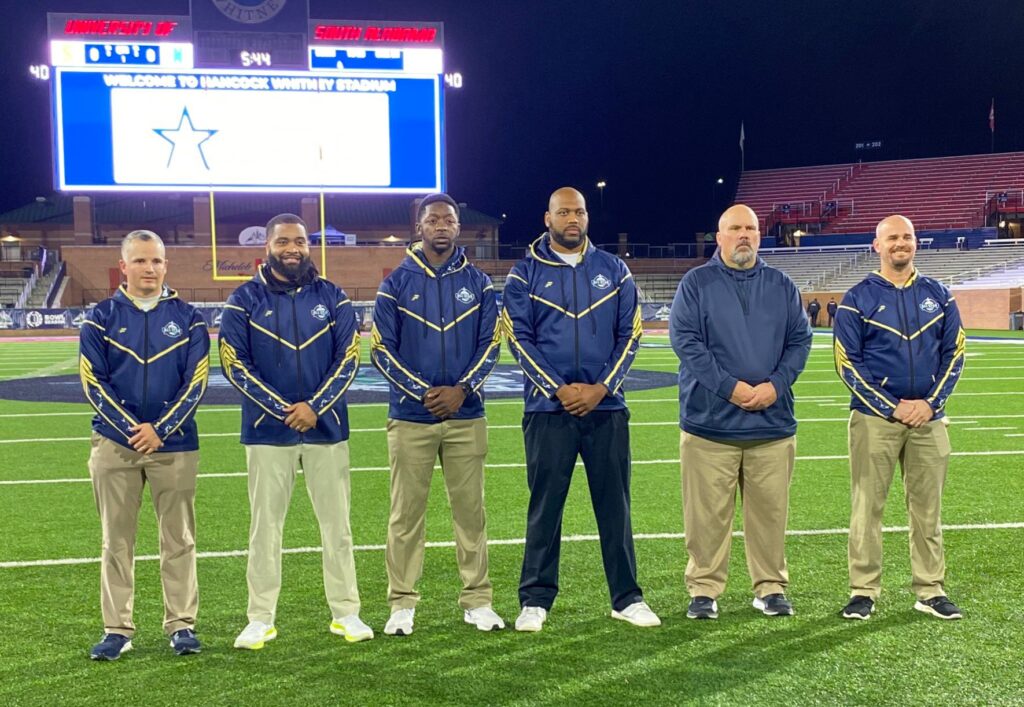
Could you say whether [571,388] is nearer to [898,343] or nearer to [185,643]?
[898,343]

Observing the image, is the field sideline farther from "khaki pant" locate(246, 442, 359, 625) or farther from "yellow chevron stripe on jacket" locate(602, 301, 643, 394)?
"yellow chevron stripe on jacket" locate(602, 301, 643, 394)

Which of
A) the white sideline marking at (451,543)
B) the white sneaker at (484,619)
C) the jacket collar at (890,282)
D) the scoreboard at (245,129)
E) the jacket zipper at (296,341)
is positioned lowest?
the white sideline marking at (451,543)

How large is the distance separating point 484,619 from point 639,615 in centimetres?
66

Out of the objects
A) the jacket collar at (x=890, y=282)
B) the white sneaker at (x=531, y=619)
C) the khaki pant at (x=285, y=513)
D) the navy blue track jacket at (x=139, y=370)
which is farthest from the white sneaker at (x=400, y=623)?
the jacket collar at (x=890, y=282)

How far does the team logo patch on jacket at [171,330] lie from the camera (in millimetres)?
3770

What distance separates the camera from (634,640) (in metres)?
3.70

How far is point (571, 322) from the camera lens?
13.6 ft

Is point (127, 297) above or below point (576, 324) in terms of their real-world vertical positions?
above

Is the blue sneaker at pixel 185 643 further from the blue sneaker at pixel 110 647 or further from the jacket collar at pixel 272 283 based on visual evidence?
the jacket collar at pixel 272 283

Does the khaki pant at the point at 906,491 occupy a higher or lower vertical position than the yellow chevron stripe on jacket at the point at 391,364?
lower

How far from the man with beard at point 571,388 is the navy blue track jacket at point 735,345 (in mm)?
273

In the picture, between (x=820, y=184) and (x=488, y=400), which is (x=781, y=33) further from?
(x=488, y=400)

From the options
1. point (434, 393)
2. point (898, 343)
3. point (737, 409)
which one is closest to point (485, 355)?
point (434, 393)

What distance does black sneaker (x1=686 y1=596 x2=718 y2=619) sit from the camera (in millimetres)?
3973
